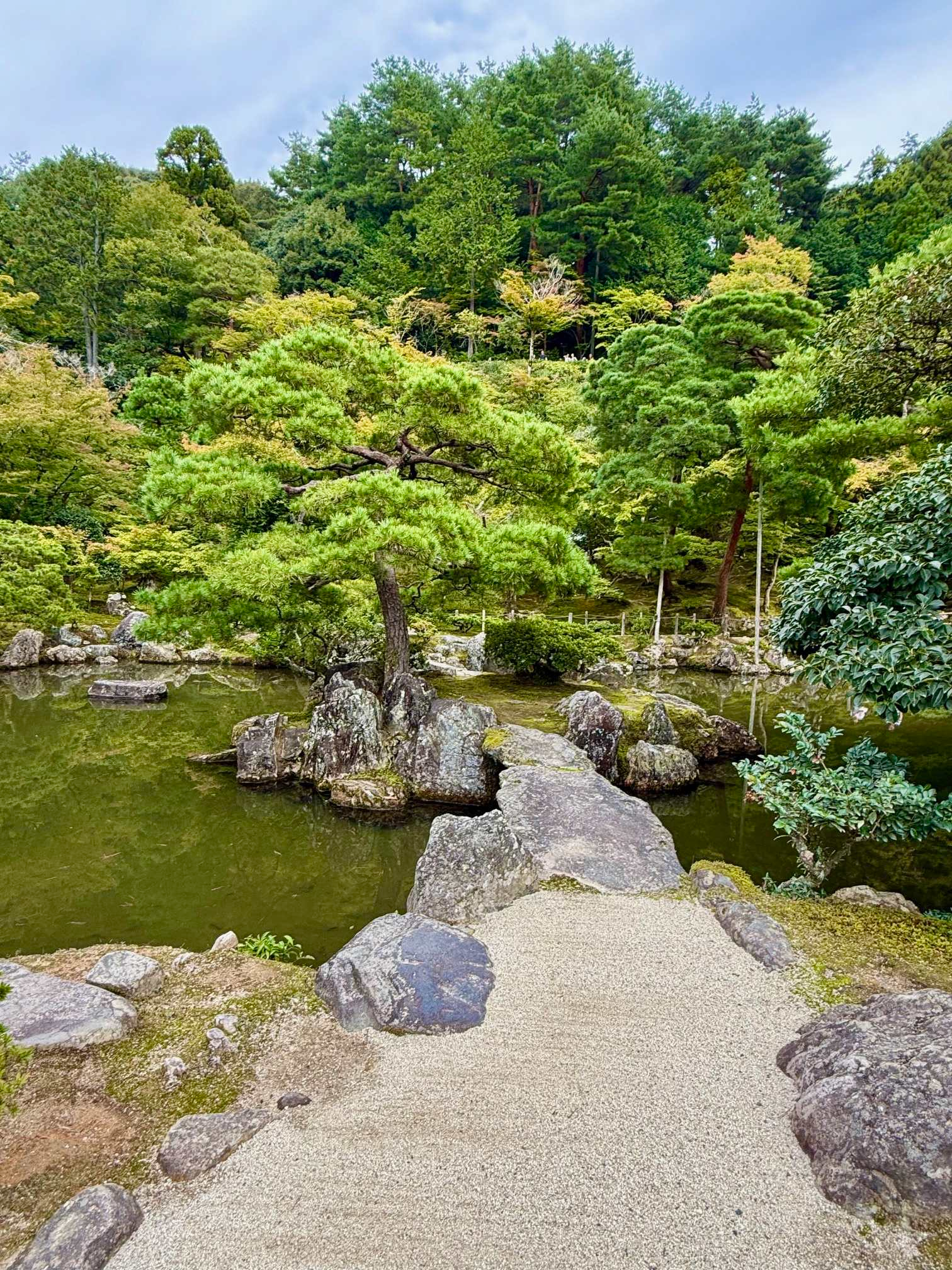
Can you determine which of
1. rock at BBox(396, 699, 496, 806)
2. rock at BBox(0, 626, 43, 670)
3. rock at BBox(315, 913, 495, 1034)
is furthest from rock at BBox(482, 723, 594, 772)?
rock at BBox(0, 626, 43, 670)

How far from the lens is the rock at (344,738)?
292 inches

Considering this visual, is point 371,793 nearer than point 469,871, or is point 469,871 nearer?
point 469,871

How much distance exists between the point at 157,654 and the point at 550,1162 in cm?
1519

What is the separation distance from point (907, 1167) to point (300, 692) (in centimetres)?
1137

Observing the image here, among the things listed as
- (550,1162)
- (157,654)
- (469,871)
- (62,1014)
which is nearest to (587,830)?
(469,871)

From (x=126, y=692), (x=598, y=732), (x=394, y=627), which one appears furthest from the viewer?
(x=126, y=692)

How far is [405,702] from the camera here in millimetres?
7805

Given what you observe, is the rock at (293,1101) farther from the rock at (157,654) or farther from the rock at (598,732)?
the rock at (157,654)

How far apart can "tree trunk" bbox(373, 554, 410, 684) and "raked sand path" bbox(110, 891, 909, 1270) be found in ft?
17.6

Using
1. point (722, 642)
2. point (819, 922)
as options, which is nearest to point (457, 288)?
point (722, 642)

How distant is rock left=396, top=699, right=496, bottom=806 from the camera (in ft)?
23.4

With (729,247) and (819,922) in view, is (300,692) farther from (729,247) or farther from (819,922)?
(729,247)

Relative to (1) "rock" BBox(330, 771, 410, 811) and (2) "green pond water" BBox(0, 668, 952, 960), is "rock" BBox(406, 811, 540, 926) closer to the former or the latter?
(2) "green pond water" BBox(0, 668, 952, 960)

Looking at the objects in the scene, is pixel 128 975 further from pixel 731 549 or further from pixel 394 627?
pixel 731 549
